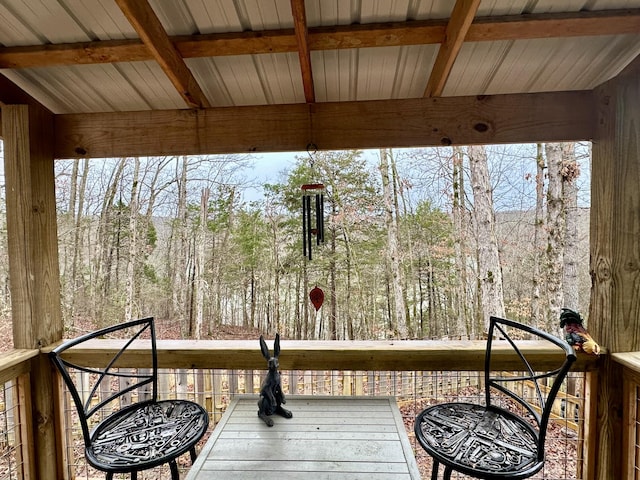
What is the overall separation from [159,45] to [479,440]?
7.48ft

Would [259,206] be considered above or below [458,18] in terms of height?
below

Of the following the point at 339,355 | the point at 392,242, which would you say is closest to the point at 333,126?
the point at 339,355

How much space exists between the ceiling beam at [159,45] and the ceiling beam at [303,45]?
63 centimetres

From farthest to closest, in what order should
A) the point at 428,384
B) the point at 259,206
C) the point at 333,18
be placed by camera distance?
the point at 259,206 → the point at 428,384 → the point at 333,18

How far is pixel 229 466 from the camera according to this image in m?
1.32

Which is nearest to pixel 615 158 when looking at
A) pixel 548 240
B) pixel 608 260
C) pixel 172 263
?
pixel 608 260

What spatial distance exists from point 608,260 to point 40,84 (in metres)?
3.48

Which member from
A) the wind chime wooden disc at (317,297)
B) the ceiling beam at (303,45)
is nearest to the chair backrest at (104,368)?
the wind chime wooden disc at (317,297)

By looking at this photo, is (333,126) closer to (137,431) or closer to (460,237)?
(137,431)

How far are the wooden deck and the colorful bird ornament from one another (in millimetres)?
1073

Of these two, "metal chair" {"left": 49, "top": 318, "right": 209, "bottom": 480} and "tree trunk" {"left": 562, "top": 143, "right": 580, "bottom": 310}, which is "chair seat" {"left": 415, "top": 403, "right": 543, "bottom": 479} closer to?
"metal chair" {"left": 49, "top": 318, "right": 209, "bottom": 480}

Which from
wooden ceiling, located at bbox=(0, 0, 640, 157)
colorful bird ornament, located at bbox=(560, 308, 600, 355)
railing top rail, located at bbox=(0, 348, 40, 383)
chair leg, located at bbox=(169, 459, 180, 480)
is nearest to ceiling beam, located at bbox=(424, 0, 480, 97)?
wooden ceiling, located at bbox=(0, 0, 640, 157)

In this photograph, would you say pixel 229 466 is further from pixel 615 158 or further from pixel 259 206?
pixel 259 206

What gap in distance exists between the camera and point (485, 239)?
445 cm
